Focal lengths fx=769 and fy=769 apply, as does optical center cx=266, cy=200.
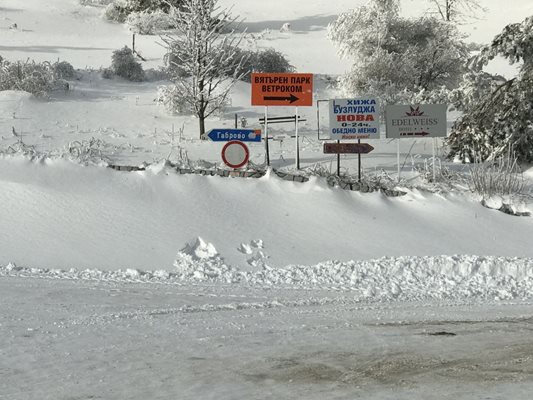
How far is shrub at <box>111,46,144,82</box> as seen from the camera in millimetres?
28688

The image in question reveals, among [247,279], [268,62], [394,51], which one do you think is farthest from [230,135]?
[394,51]

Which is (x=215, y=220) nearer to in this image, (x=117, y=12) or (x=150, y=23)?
(x=150, y=23)

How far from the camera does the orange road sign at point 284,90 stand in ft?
52.6

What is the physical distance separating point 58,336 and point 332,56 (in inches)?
1362

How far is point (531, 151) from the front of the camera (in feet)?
60.6

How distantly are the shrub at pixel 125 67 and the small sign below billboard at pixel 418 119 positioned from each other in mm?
14746

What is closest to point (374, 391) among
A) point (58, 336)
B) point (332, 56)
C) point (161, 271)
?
point (58, 336)

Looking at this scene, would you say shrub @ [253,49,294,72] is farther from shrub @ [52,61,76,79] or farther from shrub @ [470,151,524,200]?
shrub @ [470,151,524,200]

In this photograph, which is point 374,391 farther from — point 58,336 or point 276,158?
point 276,158

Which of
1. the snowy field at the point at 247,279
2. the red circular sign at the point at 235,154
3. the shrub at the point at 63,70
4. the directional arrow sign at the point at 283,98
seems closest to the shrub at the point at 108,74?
the shrub at the point at 63,70

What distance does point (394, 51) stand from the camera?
102 ft

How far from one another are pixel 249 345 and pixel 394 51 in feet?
84.3

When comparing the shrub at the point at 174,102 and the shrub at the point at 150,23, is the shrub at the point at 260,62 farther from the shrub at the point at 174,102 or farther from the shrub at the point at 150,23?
the shrub at the point at 150,23

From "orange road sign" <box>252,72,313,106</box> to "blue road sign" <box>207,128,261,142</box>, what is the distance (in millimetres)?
875
